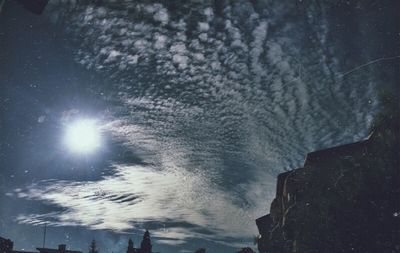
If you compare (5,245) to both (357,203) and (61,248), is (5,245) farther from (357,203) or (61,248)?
(357,203)

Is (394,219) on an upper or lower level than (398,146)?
lower

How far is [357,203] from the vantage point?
676 inches

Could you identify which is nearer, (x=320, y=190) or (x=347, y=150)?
(x=320, y=190)

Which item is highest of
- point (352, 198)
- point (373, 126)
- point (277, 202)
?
point (373, 126)

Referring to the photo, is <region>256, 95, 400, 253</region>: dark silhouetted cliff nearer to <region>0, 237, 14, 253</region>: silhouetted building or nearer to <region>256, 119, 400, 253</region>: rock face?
<region>256, 119, 400, 253</region>: rock face

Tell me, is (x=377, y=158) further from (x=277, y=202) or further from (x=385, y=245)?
(x=277, y=202)

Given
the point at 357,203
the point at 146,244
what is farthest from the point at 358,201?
the point at 146,244

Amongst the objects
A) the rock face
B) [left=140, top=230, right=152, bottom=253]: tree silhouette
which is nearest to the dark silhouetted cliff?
the rock face

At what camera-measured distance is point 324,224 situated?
1805cm

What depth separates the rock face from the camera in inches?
651

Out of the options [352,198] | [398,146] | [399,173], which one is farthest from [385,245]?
[398,146]

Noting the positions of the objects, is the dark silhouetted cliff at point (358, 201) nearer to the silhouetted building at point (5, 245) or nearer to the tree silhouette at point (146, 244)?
the tree silhouette at point (146, 244)

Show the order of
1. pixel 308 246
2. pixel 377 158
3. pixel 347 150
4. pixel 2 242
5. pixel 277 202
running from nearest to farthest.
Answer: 1. pixel 377 158
2. pixel 308 246
3. pixel 347 150
4. pixel 277 202
5. pixel 2 242

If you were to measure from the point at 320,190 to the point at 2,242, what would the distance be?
32.4 m
